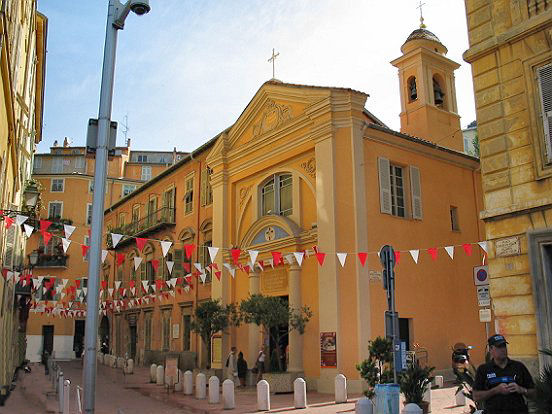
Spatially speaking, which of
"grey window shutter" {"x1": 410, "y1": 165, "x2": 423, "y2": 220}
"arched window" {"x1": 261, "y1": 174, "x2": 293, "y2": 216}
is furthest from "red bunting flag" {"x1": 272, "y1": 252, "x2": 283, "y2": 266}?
"grey window shutter" {"x1": 410, "y1": 165, "x2": 423, "y2": 220}

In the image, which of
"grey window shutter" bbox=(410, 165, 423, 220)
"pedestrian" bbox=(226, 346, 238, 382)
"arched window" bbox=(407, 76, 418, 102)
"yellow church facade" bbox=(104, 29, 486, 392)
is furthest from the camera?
"arched window" bbox=(407, 76, 418, 102)

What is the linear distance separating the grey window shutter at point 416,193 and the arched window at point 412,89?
6.88m

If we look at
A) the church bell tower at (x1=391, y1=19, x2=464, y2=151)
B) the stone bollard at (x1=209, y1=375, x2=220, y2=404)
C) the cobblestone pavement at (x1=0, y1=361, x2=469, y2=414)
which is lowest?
the cobblestone pavement at (x1=0, y1=361, x2=469, y2=414)

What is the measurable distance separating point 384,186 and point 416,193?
5.76 feet

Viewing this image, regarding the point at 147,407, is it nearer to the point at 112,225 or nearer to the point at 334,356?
the point at 334,356

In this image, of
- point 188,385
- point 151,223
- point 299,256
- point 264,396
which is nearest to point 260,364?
point 188,385

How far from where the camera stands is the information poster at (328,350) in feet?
54.9

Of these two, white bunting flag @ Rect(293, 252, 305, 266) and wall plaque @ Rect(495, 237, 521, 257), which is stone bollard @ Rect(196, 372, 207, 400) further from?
wall plaque @ Rect(495, 237, 521, 257)

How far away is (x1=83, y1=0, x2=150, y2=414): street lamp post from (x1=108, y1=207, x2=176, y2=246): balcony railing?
859 inches

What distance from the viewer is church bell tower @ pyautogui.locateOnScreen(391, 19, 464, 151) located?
24.9 metres

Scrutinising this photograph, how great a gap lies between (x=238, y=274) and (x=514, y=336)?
14035mm

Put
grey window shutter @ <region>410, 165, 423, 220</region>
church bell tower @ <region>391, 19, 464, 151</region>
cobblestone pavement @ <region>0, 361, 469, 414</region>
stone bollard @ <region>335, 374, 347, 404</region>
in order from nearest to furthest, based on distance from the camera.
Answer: cobblestone pavement @ <region>0, 361, 469, 414</region>
stone bollard @ <region>335, 374, 347, 404</region>
grey window shutter @ <region>410, 165, 423, 220</region>
church bell tower @ <region>391, 19, 464, 151</region>

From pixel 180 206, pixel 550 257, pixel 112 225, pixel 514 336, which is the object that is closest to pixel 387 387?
pixel 514 336

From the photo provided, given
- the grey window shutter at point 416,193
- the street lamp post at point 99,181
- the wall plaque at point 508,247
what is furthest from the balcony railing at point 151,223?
the street lamp post at point 99,181
